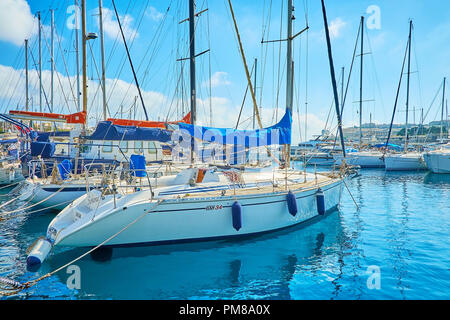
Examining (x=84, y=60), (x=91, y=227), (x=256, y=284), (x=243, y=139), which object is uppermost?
(x=84, y=60)

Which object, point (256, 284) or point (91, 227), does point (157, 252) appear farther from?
point (256, 284)

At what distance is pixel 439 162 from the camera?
2584 cm

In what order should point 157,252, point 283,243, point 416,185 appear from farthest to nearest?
point 416,185 → point 283,243 → point 157,252

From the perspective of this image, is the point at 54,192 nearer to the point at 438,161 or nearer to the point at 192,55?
the point at 192,55

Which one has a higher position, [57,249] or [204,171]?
[204,171]

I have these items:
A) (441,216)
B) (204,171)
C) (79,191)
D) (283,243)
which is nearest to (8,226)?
(79,191)

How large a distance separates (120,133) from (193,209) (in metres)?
8.45

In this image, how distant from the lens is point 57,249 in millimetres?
7762

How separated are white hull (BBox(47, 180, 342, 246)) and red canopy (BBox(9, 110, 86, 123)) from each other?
852cm

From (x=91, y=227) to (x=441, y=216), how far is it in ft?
42.3

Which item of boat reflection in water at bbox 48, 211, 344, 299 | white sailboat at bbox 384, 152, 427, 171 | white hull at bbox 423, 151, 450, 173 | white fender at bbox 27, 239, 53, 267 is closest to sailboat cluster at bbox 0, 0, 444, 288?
white fender at bbox 27, 239, 53, 267

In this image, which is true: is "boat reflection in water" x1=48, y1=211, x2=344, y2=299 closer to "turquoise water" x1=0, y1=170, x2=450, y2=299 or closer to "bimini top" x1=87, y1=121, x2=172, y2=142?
"turquoise water" x1=0, y1=170, x2=450, y2=299

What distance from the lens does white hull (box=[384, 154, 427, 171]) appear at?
28938 mm

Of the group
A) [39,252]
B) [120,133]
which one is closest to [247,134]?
[39,252]
